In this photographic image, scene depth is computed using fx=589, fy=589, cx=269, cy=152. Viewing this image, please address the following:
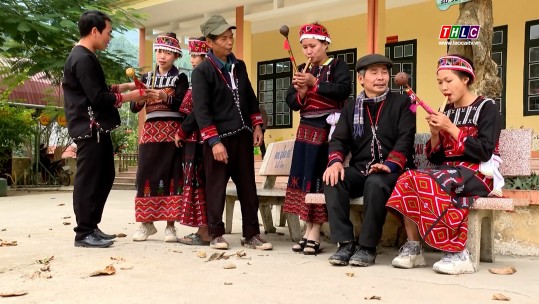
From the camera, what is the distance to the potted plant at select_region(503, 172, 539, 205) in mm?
4492

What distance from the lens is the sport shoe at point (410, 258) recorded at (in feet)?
12.7

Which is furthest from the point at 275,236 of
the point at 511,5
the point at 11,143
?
the point at 11,143

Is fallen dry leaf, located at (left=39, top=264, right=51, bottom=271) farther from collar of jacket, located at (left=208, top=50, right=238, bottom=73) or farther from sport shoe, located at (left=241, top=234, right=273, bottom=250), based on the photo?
collar of jacket, located at (left=208, top=50, right=238, bottom=73)

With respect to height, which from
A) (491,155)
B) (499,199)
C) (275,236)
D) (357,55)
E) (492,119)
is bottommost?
(275,236)

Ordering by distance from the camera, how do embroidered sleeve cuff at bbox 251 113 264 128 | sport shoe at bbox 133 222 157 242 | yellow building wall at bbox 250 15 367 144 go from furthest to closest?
yellow building wall at bbox 250 15 367 144, sport shoe at bbox 133 222 157 242, embroidered sleeve cuff at bbox 251 113 264 128

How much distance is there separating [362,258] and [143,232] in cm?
212

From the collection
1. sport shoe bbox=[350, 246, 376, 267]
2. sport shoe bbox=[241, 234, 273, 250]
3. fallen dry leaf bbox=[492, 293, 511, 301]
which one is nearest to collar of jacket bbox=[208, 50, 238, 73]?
sport shoe bbox=[241, 234, 273, 250]

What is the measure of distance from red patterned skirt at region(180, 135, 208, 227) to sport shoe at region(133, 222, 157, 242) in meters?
0.44

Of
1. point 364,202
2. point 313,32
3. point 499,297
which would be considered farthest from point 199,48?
point 499,297

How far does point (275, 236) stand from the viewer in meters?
5.66

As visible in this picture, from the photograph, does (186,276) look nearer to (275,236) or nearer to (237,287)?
(237,287)

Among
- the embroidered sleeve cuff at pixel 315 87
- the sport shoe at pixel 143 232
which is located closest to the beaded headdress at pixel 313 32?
the embroidered sleeve cuff at pixel 315 87

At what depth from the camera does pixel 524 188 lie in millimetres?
4848

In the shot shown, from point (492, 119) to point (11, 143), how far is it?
1266cm
